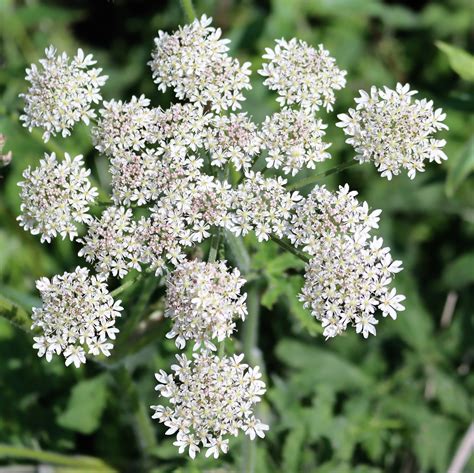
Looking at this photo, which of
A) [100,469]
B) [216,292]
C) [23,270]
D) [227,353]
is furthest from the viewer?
[23,270]

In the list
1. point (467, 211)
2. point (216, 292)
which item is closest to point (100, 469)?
point (216, 292)

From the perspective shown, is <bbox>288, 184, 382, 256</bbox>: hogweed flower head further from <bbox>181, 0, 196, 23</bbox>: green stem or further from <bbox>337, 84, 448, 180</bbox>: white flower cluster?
<bbox>181, 0, 196, 23</bbox>: green stem

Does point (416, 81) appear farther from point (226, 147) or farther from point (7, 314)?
point (7, 314)

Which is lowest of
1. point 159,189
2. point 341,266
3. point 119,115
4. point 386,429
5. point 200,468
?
point 200,468

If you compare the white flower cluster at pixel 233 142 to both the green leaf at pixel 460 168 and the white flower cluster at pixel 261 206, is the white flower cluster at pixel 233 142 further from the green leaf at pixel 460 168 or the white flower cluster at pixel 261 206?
the green leaf at pixel 460 168

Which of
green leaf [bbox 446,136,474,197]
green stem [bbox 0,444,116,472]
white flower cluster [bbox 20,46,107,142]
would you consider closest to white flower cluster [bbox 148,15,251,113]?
white flower cluster [bbox 20,46,107,142]

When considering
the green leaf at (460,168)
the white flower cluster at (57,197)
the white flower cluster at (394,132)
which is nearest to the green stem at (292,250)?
the white flower cluster at (394,132)
